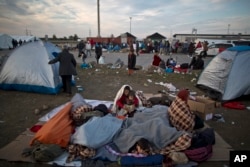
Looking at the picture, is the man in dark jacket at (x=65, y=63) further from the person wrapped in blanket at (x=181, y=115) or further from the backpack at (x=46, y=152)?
the person wrapped in blanket at (x=181, y=115)

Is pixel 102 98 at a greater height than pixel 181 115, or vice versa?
pixel 181 115

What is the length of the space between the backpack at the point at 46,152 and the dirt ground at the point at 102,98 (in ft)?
0.63

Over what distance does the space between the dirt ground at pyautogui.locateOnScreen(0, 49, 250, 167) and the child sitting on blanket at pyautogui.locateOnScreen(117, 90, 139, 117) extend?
2085 mm

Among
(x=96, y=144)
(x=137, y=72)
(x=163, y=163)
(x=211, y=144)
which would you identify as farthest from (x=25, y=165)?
(x=137, y=72)

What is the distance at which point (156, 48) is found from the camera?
31.4m

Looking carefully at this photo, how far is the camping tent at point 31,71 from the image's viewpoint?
8281 mm

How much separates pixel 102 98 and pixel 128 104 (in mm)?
2368

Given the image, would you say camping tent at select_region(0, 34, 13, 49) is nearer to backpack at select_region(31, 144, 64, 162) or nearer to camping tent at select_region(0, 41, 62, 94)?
camping tent at select_region(0, 41, 62, 94)

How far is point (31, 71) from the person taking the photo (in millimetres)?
8320

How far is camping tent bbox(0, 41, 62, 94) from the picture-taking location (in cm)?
828

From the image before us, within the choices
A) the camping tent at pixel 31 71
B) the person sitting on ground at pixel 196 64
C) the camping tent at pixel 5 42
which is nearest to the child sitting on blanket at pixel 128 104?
the camping tent at pixel 31 71

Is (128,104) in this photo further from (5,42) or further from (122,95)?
(5,42)

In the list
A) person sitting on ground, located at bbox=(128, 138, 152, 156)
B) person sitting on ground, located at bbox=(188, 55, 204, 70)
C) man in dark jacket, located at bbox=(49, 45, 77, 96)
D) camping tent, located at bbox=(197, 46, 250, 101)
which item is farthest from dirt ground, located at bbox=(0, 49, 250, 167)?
person sitting on ground, located at bbox=(188, 55, 204, 70)

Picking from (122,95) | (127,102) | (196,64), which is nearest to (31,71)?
(122,95)
